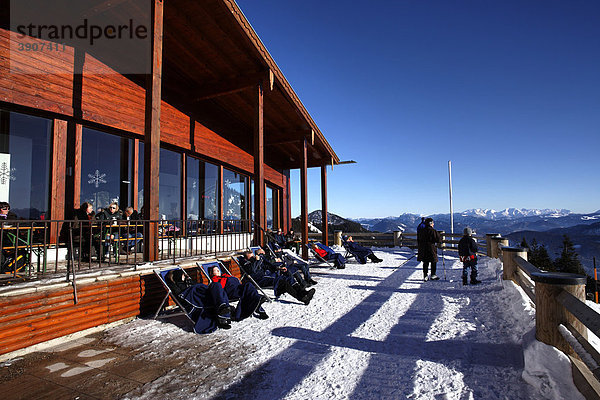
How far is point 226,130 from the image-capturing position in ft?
35.9

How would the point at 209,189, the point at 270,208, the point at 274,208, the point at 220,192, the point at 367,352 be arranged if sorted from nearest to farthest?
the point at 367,352 → the point at 209,189 → the point at 220,192 → the point at 270,208 → the point at 274,208

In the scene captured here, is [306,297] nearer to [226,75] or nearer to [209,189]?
[209,189]

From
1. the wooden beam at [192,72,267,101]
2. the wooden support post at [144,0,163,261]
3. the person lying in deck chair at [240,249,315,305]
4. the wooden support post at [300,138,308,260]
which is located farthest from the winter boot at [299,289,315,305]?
the wooden support post at [300,138,308,260]

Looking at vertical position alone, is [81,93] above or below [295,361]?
above

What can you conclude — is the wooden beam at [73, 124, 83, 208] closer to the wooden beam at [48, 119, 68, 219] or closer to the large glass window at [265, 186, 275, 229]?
the wooden beam at [48, 119, 68, 219]

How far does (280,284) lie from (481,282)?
15.2 ft

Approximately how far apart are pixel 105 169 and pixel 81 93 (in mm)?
1674

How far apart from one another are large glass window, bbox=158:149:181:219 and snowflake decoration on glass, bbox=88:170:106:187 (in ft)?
5.51

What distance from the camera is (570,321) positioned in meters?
2.52

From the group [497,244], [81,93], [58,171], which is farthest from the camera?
[497,244]

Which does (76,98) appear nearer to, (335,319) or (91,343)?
(91,343)

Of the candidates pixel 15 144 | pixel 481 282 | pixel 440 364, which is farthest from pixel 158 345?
pixel 481 282

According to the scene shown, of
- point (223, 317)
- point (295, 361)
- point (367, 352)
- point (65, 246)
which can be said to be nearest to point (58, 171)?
point (65, 246)

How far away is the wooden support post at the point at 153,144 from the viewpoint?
4910 mm
